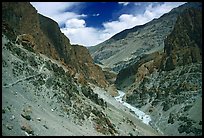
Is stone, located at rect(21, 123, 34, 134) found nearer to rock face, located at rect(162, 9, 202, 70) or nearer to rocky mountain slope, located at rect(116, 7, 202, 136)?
rocky mountain slope, located at rect(116, 7, 202, 136)

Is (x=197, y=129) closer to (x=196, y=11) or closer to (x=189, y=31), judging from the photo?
(x=189, y=31)

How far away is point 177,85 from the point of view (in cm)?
7362

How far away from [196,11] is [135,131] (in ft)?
175

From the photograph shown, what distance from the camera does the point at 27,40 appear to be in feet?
190

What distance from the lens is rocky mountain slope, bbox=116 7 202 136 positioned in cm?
5764

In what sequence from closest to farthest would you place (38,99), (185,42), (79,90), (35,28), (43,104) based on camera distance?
(43,104) → (38,99) → (79,90) → (35,28) → (185,42)

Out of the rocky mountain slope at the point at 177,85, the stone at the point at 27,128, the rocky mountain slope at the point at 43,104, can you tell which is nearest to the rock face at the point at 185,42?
the rocky mountain slope at the point at 177,85

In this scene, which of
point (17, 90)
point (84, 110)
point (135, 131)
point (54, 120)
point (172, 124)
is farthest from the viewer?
point (172, 124)

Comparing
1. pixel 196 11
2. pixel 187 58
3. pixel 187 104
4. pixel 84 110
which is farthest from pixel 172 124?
pixel 196 11

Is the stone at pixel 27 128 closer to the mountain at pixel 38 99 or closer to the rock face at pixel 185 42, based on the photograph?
the mountain at pixel 38 99

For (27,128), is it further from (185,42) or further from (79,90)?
(185,42)

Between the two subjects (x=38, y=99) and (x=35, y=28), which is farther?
(x=35, y=28)

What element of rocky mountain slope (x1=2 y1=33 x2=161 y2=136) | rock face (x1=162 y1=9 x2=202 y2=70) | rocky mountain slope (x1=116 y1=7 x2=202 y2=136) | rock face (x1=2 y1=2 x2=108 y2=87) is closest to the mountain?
rocky mountain slope (x1=2 y1=33 x2=161 y2=136)

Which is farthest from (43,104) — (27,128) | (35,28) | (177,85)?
(177,85)
